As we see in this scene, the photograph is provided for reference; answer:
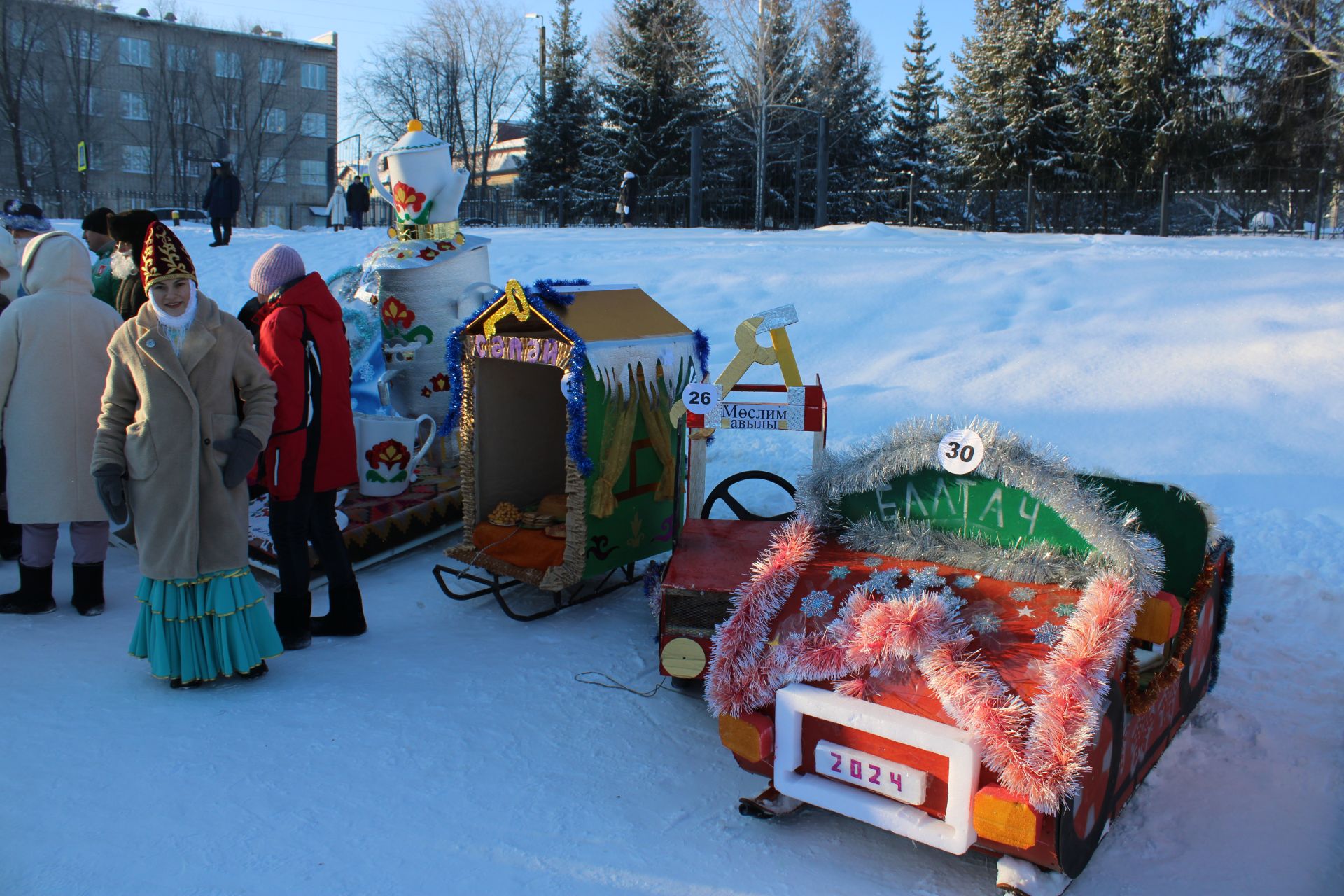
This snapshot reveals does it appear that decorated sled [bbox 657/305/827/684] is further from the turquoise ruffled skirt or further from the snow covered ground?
the turquoise ruffled skirt

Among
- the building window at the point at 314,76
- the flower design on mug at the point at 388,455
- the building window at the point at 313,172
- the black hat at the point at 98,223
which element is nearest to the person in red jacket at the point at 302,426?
the flower design on mug at the point at 388,455

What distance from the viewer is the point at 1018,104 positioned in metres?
24.1

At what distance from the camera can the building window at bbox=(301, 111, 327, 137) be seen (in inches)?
1704

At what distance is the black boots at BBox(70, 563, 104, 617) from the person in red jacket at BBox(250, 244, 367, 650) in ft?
3.30

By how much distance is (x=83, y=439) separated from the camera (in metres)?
4.34

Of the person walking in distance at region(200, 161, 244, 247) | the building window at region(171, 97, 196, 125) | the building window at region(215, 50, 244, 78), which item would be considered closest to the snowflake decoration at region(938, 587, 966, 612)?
the person walking in distance at region(200, 161, 244, 247)

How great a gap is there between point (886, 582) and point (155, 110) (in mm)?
41345

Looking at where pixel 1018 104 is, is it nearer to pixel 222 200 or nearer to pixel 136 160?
pixel 222 200

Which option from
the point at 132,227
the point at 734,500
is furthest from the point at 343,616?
the point at 132,227

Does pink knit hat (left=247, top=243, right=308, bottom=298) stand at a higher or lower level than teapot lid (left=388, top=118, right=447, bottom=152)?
lower

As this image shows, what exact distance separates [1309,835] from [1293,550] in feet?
6.58

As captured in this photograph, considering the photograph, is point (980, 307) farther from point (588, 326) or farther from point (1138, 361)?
point (588, 326)

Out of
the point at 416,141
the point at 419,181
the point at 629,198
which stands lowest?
the point at 419,181

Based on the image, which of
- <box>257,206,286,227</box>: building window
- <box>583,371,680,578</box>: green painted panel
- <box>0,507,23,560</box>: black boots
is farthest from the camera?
<box>257,206,286,227</box>: building window
